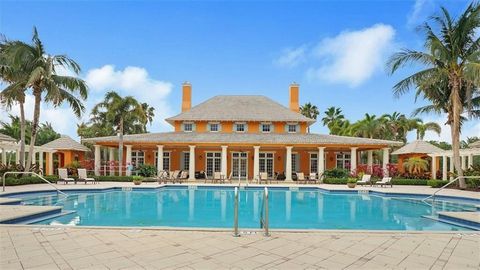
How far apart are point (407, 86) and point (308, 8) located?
975 centimetres

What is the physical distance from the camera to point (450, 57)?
17.6 m

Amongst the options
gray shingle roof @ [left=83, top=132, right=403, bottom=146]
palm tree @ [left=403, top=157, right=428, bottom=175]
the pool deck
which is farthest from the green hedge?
palm tree @ [left=403, top=157, right=428, bottom=175]

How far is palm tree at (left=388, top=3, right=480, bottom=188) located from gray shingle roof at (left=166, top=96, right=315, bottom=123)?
10637 mm

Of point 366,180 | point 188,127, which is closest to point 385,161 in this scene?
point 366,180

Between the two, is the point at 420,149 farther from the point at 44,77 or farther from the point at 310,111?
the point at 44,77

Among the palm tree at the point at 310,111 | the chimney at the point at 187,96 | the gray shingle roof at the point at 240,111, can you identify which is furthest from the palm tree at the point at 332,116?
the chimney at the point at 187,96

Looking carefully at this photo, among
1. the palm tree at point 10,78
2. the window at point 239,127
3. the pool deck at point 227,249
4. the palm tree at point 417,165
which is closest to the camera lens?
the pool deck at point 227,249

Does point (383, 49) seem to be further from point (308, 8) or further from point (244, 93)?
point (244, 93)

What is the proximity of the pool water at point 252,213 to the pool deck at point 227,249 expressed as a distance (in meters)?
2.44

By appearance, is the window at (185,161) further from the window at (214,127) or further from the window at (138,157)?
the window at (138,157)

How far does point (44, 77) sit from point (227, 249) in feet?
61.0

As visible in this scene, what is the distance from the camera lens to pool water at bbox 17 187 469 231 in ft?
30.2

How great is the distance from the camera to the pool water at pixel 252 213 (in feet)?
30.2

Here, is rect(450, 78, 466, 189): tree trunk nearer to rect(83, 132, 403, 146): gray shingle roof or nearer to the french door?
rect(83, 132, 403, 146): gray shingle roof
